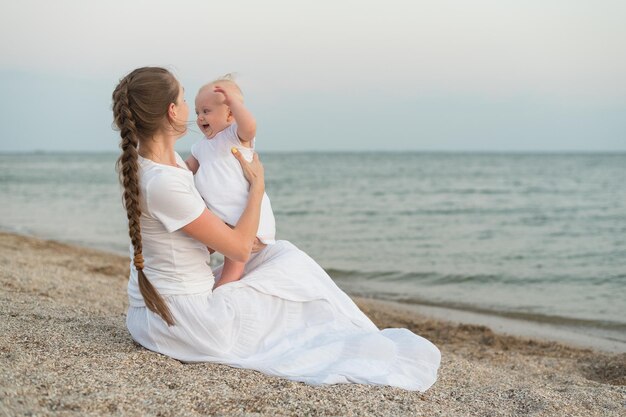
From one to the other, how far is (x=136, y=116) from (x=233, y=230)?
0.82 m

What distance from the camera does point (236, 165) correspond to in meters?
4.00

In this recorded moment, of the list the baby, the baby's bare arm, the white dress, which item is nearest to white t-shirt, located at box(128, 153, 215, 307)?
the white dress

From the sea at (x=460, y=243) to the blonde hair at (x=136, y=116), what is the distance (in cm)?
628

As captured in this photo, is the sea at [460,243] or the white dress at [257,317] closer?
the white dress at [257,317]

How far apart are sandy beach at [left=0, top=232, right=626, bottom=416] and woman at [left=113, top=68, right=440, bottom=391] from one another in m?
0.14

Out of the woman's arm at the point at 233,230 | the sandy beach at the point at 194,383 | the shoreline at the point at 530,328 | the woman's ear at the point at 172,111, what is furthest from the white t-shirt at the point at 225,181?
the shoreline at the point at 530,328

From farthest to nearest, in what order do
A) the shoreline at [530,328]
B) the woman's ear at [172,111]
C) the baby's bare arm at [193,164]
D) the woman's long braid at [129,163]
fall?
the shoreline at [530,328], the baby's bare arm at [193,164], the woman's ear at [172,111], the woman's long braid at [129,163]

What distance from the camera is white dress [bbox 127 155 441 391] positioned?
369 cm

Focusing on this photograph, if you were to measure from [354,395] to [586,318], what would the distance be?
260 inches

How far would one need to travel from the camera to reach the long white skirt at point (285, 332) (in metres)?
3.83

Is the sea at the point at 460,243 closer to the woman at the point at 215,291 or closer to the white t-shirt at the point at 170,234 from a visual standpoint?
the woman at the point at 215,291

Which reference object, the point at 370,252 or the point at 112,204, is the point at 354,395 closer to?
the point at 370,252

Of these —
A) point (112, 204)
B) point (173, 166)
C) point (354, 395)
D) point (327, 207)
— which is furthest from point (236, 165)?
point (112, 204)

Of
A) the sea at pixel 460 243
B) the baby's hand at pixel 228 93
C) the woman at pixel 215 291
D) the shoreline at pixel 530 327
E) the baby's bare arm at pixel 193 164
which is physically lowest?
the sea at pixel 460 243
